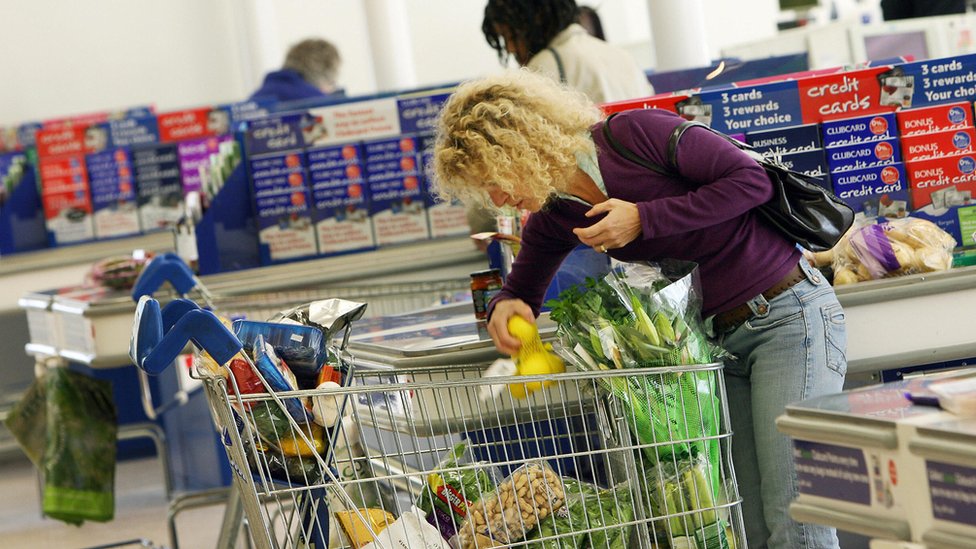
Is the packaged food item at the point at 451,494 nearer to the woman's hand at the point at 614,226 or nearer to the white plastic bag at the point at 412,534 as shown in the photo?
the white plastic bag at the point at 412,534

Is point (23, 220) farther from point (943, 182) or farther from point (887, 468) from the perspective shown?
point (887, 468)

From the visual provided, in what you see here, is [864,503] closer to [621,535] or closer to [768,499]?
[621,535]

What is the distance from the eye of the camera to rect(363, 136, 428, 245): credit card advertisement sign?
5.07 meters

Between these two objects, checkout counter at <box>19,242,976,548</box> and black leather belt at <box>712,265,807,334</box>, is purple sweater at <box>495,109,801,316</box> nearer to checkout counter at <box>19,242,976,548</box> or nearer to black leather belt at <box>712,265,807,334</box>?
black leather belt at <box>712,265,807,334</box>

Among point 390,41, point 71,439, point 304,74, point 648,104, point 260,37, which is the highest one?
point 260,37

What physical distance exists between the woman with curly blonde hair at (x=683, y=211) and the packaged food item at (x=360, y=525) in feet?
1.58

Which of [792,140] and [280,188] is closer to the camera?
[792,140]

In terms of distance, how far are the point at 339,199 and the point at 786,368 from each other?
295 cm

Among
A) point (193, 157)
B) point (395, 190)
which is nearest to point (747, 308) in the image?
point (395, 190)

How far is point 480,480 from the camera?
2244 mm

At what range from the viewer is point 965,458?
53.6 inches

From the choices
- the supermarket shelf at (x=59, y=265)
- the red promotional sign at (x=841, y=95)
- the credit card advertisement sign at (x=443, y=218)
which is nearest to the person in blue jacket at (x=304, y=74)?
the supermarket shelf at (x=59, y=265)

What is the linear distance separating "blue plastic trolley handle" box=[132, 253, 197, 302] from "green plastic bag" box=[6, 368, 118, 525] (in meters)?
1.49

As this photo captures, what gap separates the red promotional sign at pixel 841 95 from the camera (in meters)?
3.05
